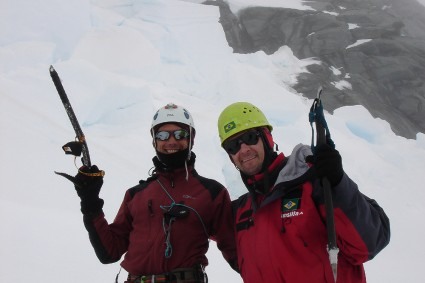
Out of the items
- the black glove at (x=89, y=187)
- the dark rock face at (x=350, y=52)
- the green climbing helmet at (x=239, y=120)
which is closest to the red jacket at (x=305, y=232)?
the green climbing helmet at (x=239, y=120)

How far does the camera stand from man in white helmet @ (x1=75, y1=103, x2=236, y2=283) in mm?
2428

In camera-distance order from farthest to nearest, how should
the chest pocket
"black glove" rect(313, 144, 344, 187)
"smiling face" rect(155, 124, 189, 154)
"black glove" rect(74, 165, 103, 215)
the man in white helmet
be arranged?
"smiling face" rect(155, 124, 189, 154) → "black glove" rect(74, 165, 103, 215) → the man in white helmet → the chest pocket → "black glove" rect(313, 144, 344, 187)

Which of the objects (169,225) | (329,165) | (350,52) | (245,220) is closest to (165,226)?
(169,225)

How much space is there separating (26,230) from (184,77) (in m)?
16.4

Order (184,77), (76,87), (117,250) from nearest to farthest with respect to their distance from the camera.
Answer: (117,250) → (76,87) → (184,77)

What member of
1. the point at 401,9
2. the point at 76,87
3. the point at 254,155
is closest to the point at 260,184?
the point at 254,155

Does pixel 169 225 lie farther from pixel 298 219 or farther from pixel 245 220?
pixel 298 219

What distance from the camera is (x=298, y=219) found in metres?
1.98

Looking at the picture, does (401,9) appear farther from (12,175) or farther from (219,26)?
(12,175)

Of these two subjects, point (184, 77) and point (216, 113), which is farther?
point (184, 77)

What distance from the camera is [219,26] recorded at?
29.2 meters

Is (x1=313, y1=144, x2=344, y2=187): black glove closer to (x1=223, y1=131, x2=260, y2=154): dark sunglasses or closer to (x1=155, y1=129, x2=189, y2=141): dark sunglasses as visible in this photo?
(x1=223, y1=131, x2=260, y2=154): dark sunglasses

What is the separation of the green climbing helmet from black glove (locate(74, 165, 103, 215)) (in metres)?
0.96

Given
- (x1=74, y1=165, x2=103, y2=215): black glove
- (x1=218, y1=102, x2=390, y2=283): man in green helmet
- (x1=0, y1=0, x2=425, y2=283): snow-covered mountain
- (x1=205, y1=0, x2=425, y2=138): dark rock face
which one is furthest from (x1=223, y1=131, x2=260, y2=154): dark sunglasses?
(x1=205, y1=0, x2=425, y2=138): dark rock face
